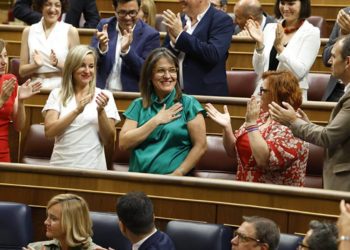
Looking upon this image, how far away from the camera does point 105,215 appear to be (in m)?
2.19

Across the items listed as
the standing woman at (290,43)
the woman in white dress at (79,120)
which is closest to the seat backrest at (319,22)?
the standing woman at (290,43)

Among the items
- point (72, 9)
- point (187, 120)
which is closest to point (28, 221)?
point (187, 120)

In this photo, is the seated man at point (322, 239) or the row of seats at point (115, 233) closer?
the seated man at point (322, 239)

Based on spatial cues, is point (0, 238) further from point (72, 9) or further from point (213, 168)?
point (72, 9)

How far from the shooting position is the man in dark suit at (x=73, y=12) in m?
3.57

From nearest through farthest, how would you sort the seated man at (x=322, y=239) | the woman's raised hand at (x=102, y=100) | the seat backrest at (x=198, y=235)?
the seated man at (x=322, y=239)
the seat backrest at (x=198, y=235)
the woman's raised hand at (x=102, y=100)

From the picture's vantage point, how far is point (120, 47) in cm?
283

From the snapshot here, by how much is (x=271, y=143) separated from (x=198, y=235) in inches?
11.4

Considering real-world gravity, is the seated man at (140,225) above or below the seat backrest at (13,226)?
above

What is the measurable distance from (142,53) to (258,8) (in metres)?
0.45

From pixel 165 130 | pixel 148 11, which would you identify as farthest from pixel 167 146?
pixel 148 11

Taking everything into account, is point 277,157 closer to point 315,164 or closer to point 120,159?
point 315,164

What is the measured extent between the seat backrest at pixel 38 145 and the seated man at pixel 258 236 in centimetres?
97

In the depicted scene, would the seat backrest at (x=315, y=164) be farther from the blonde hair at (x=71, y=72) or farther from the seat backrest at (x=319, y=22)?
the seat backrest at (x=319, y=22)
